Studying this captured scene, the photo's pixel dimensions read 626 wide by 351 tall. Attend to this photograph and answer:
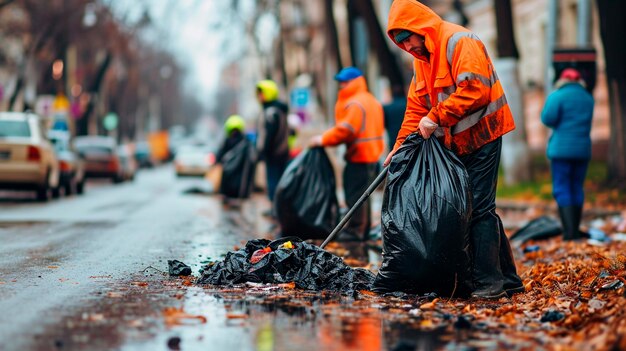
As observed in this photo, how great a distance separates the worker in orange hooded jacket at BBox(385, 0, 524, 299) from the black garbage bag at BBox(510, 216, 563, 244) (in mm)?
4943

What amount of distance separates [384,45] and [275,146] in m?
8.05

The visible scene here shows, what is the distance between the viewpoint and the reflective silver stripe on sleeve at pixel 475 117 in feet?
23.0

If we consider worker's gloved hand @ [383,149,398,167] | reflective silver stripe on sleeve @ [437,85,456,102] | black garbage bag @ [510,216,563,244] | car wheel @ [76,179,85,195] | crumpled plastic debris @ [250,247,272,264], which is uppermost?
reflective silver stripe on sleeve @ [437,85,456,102]

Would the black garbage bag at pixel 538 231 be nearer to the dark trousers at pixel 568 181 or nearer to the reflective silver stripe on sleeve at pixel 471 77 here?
the dark trousers at pixel 568 181

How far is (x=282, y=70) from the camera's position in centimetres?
4334

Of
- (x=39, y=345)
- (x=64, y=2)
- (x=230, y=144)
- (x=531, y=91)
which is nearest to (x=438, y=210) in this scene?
(x=39, y=345)

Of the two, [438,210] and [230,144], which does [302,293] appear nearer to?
[438,210]

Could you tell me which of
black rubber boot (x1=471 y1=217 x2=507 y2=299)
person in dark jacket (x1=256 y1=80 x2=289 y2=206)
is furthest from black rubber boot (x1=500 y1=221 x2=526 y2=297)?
person in dark jacket (x1=256 y1=80 x2=289 y2=206)

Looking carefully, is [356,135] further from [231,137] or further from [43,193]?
[43,193]

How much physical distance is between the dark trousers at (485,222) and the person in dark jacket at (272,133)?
8.01m

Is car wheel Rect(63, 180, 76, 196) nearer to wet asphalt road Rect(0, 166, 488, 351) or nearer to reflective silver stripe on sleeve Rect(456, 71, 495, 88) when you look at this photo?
wet asphalt road Rect(0, 166, 488, 351)

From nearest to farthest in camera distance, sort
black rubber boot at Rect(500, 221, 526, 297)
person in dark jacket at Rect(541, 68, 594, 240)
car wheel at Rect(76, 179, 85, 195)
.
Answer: black rubber boot at Rect(500, 221, 526, 297)
person in dark jacket at Rect(541, 68, 594, 240)
car wheel at Rect(76, 179, 85, 195)

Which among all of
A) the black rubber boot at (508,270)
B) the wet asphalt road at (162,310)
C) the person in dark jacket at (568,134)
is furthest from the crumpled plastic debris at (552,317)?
the person in dark jacket at (568,134)

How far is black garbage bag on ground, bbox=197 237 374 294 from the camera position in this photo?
7090 mm
